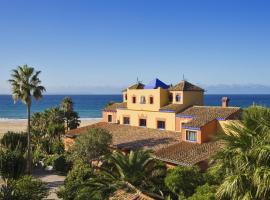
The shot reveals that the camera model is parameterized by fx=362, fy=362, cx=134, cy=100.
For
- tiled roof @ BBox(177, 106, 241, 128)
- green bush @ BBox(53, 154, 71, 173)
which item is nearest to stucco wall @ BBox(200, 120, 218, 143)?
tiled roof @ BBox(177, 106, 241, 128)

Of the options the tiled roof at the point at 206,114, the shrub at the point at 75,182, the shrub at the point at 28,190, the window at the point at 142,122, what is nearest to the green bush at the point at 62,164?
the shrub at the point at 75,182

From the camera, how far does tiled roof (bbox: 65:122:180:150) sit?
37500 millimetres

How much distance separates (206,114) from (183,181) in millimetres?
13569

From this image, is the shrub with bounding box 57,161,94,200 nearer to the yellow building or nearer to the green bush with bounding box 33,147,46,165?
the yellow building

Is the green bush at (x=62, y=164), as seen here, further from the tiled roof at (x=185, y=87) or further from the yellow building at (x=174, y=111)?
the tiled roof at (x=185, y=87)

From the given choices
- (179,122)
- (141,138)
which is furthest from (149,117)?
(179,122)

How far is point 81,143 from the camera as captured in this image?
3522 cm

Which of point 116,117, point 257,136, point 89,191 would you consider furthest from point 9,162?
point 257,136

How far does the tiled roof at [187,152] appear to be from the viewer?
31.2 m

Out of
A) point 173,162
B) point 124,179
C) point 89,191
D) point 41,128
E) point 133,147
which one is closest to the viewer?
point 89,191

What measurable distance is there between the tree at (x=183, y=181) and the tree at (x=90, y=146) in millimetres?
11067

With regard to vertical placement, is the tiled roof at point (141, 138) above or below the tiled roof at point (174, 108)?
below

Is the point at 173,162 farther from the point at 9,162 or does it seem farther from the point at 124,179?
the point at 9,162

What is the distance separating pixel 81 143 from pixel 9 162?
679 centimetres
